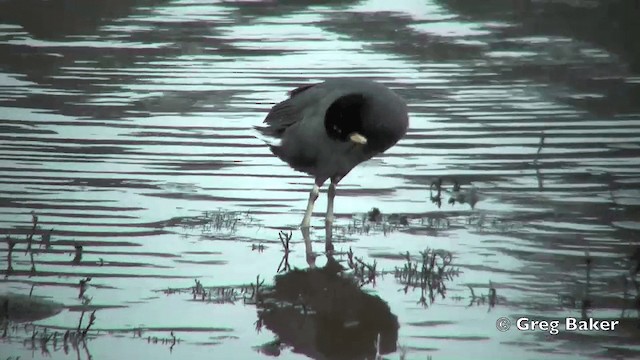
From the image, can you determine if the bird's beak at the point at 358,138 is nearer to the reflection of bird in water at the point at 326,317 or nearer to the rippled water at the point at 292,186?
the rippled water at the point at 292,186

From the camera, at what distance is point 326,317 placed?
733cm

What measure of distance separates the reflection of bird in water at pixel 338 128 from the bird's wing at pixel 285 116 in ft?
0.04

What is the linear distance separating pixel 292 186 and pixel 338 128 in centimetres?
160

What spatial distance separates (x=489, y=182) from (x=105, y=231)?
3.64 metres

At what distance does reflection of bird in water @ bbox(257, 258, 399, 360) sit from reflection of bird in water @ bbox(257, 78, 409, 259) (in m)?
1.25

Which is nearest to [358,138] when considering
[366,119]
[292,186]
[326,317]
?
[366,119]

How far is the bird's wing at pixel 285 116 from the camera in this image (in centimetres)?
996

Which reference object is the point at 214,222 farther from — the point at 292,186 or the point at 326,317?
the point at 326,317

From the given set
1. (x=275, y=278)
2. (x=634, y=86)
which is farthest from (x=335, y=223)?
(x=634, y=86)

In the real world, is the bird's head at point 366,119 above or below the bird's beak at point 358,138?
above

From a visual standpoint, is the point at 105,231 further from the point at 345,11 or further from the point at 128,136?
the point at 345,11

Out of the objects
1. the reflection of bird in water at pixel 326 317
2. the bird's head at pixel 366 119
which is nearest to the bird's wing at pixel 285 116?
the bird's head at pixel 366 119

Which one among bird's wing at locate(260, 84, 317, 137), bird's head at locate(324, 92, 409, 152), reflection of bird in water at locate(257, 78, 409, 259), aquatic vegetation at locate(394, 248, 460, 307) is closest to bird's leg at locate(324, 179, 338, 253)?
reflection of bird in water at locate(257, 78, 409, 259)

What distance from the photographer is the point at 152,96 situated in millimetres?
15312
